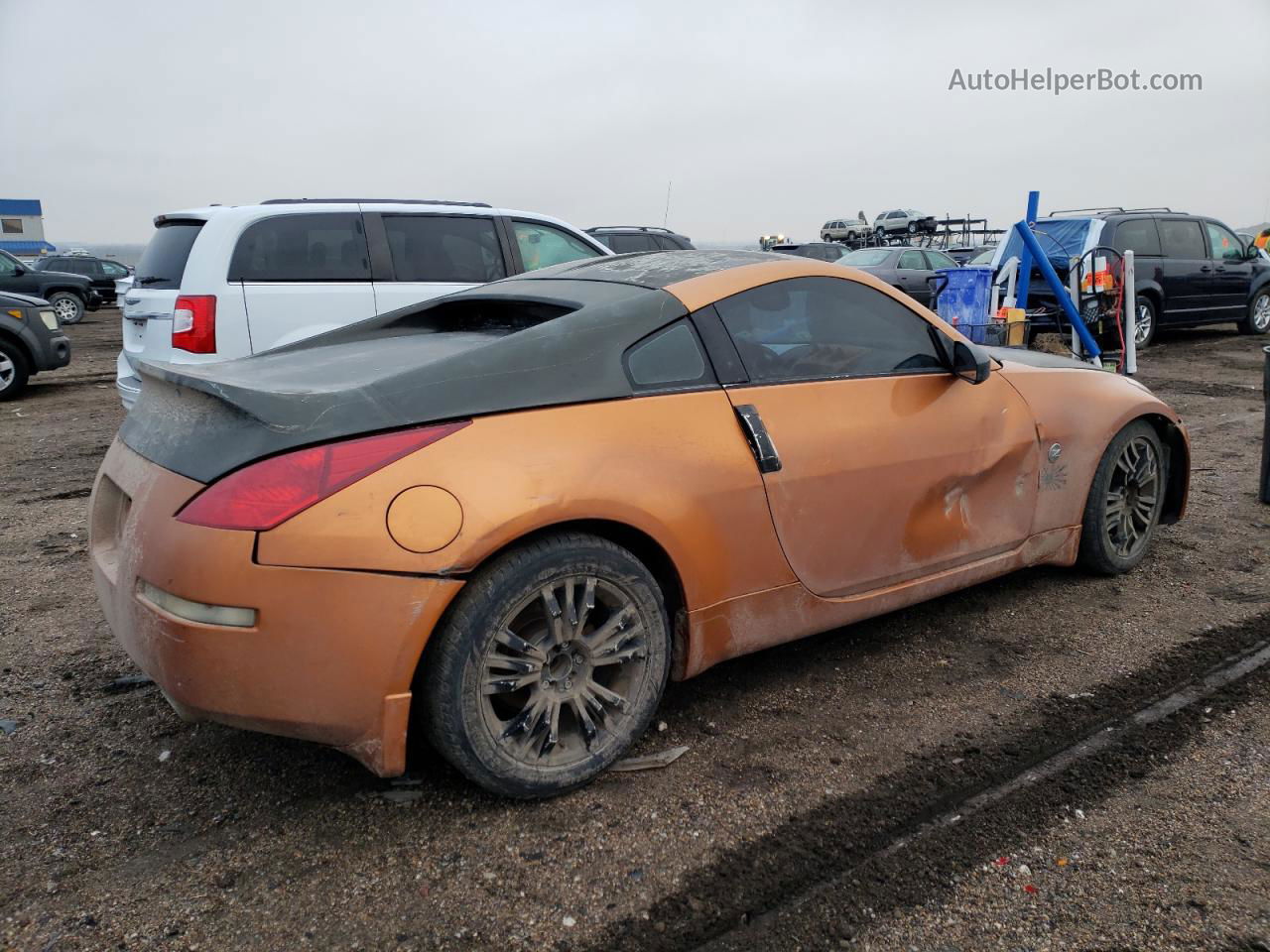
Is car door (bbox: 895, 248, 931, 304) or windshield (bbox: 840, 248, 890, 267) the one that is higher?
windshield (bbox: 840, 248, 890, 267)

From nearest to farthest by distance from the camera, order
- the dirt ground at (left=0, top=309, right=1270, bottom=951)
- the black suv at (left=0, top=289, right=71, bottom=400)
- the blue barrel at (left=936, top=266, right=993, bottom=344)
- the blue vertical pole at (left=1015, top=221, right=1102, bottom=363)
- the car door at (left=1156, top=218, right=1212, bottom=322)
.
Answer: the dirt ground at (left=0, top=309, right=1270, bottom=951) < the blue vertical pole at (left=1015, top=221, right=1102, bottom=363) < the blue barrel at (left=936, top=266, right=993, bottom=344) < the black suv at (left=0, top=289, right=71, bottom=400) < the car door at (left=1156, top=218, right=1212, bottom=322)

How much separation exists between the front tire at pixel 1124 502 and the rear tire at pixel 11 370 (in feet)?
36.3

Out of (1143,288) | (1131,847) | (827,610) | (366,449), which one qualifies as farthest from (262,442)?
(1143,288)

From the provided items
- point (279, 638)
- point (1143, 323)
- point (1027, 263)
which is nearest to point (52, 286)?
point (1027, 263)

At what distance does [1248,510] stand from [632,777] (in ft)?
14.5

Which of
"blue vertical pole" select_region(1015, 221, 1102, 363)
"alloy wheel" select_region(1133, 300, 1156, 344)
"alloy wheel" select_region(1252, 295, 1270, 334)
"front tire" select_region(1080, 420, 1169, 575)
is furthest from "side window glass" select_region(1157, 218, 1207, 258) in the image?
"front tire" select_region(1080, 420, 1169, 575)

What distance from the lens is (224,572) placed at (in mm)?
2184

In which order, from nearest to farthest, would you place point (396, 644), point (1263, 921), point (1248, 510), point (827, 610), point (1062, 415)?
point (1263, 921), point (396, 644), point (827, 610), point (1062, 415), point (1248, 510)

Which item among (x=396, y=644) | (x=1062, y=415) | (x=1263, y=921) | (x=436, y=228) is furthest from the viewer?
(x=436, y=228)

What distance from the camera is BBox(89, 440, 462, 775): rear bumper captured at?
7.21ft

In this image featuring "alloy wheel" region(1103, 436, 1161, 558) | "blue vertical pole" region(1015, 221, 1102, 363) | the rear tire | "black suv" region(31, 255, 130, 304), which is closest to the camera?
"alloy wheel" region(1103, 436, 1161, 558)

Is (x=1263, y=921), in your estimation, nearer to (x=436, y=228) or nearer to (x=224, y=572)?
(x=224, y=572)

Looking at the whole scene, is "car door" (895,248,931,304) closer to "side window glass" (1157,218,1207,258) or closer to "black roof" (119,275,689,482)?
"side window glass" (1157,218,1207,258)

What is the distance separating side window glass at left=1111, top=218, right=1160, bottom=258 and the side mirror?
10.7 meters
